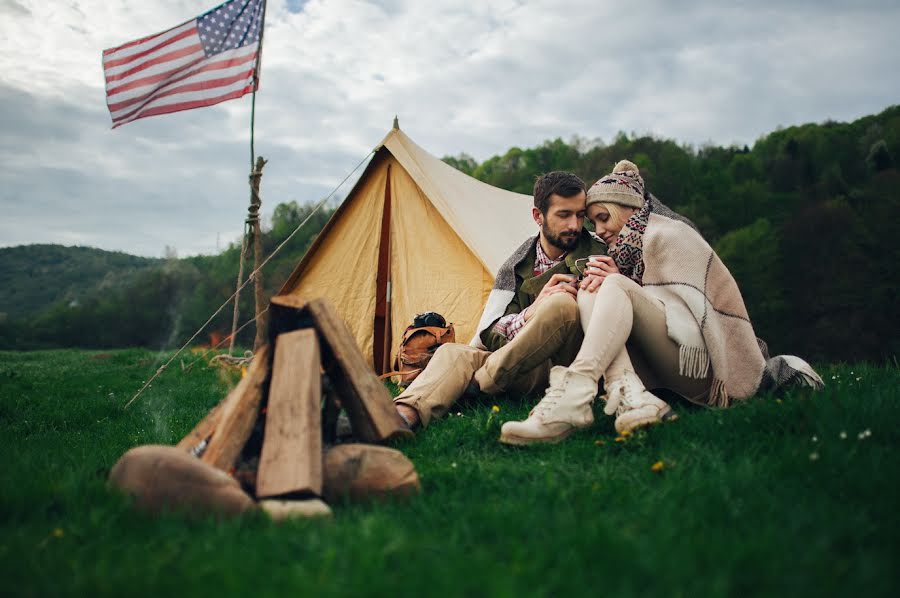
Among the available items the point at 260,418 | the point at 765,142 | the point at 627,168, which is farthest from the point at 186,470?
the point at 765,142

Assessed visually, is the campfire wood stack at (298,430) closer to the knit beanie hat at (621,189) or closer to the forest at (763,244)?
the knit beanie hat at (621,189)

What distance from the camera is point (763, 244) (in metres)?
22.2

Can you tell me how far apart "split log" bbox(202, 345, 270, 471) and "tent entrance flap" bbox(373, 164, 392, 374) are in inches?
135

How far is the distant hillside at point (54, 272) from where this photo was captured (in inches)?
1855

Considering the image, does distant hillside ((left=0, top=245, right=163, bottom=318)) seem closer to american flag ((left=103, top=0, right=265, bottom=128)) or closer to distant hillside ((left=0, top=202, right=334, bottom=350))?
distant hillside ((left=0, top=202, right=334, bottom=350))

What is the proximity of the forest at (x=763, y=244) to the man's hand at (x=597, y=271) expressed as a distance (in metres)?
8.33

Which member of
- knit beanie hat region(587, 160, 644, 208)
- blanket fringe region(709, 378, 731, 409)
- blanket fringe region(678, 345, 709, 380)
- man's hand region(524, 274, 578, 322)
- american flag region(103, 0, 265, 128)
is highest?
american flag region(103, 0, 265, 128)

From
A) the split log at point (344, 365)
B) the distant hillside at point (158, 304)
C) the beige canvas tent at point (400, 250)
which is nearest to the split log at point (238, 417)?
the split log at point (344, 365)

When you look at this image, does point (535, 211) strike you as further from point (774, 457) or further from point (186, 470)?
point (186, 470)

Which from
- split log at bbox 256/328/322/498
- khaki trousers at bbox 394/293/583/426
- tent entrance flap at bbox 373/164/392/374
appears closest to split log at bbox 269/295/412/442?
split log at bbox 256/328/322/498

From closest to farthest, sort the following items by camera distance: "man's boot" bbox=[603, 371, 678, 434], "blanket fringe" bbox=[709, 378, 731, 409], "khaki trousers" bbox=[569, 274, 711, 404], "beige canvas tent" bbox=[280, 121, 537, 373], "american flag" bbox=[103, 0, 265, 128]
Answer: "man's boot" bbox=[603, 371, 678, 434] → "khaki trousers" bbox=[569, 274, 711, 404] → "blanket fringe" bbox=[709, 378, 731, 409] → "american flag" bbox=[103, 0, 265, 128] → "beige canvas tent" bbox=[280, 121, 537, 373]

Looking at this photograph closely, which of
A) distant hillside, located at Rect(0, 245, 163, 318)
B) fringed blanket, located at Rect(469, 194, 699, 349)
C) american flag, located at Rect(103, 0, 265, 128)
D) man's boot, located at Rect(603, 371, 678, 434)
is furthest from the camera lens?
distant hillside, located at Rect(0, 245, 163, 318)

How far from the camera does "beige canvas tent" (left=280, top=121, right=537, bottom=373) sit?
488 cm

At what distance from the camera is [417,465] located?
2057 millimetres
